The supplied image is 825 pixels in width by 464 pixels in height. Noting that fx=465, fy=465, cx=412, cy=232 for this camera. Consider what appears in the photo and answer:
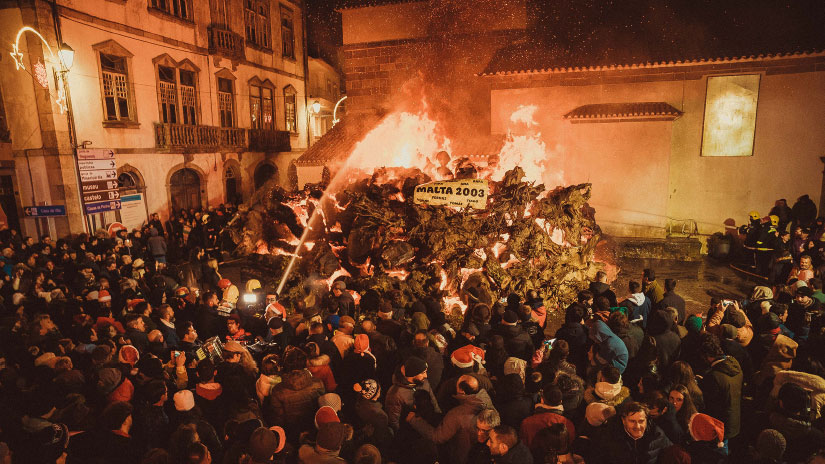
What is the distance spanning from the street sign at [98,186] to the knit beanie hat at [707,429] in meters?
14.2

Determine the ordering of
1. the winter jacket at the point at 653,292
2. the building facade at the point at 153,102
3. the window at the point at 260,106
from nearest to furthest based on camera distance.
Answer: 1. the winter jacket at the point at 653,292
2. the building facade at the point at 153,102
3. the window at the point at 260,106

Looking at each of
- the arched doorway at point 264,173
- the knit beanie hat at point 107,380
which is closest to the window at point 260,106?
the arched doorway at point 264,173

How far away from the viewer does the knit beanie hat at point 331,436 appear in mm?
3768

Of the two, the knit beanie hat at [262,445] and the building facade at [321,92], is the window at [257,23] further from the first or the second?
the knit beanie hat at [262,445]

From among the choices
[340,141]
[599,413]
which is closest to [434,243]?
[599,413]

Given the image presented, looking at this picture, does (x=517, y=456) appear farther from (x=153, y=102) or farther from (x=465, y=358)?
(x=153, y=102)

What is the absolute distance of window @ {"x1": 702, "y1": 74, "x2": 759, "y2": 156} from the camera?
1484cm

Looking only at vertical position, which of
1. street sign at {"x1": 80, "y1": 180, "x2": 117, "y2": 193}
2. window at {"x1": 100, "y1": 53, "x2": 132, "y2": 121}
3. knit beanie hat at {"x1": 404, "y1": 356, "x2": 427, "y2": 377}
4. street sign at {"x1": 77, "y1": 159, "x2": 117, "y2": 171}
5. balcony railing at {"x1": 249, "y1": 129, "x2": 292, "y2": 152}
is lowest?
knit beanie hat at {"x1": 404, "y1": 356, "x2": 427, "y2": 377}

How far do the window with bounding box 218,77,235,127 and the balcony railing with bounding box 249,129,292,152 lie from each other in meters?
1.22

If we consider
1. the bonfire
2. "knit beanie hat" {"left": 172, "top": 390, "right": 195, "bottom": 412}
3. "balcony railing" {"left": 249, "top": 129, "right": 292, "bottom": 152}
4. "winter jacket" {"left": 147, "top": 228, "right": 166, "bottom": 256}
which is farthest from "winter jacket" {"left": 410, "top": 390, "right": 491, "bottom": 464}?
"balcony railing" {"left": 249, "top": 129, "right": 292, "bottom": 152}

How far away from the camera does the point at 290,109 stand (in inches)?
1099

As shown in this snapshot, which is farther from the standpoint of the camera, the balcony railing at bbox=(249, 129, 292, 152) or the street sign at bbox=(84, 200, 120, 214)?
the balcony railing at bbox=(249, 129, 292, 152)

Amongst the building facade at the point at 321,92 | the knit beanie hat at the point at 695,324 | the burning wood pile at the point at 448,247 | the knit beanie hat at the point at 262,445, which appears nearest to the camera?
the knit beanie hat at the point at 262,445

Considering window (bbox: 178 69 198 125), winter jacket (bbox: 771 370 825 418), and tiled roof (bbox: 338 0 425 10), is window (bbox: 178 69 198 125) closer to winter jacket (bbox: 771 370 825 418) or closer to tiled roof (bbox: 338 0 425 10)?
tiled roof (bbox: 338 0 425 10)
